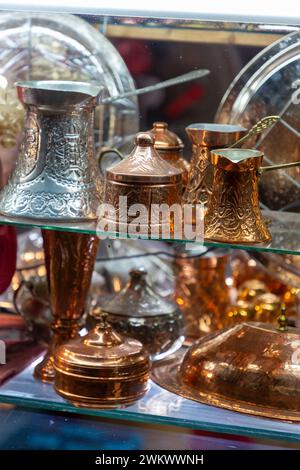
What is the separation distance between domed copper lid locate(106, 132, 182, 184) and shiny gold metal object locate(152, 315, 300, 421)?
24 centimetres

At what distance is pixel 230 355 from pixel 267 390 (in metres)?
0.07

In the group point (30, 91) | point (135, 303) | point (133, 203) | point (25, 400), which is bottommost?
point (25, 400)

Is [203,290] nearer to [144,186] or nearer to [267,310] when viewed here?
[267,310]

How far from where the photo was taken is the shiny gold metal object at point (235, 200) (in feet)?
4.18

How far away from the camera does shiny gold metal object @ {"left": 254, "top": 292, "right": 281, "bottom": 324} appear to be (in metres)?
1.61

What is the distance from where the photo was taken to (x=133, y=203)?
1.31 m

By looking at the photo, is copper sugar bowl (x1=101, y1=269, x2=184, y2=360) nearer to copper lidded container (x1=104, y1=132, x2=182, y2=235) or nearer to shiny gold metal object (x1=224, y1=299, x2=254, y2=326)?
shiny gold metal object (x1=224, y1=299, x2=254, y2=326)

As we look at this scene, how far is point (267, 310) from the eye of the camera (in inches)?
63.4

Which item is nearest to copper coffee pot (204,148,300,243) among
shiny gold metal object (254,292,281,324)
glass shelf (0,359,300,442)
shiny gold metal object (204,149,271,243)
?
shiny gold metal object (204,149,271,243)

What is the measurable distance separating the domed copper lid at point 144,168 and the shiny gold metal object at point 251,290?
15.3 inches

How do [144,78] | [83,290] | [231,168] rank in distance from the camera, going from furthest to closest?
[144,78] → [83,290] → [231,168]

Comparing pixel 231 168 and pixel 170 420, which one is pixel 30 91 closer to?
pixel 231 168

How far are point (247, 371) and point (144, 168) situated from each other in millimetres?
302

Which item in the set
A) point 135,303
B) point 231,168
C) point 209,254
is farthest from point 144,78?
point 231,168
